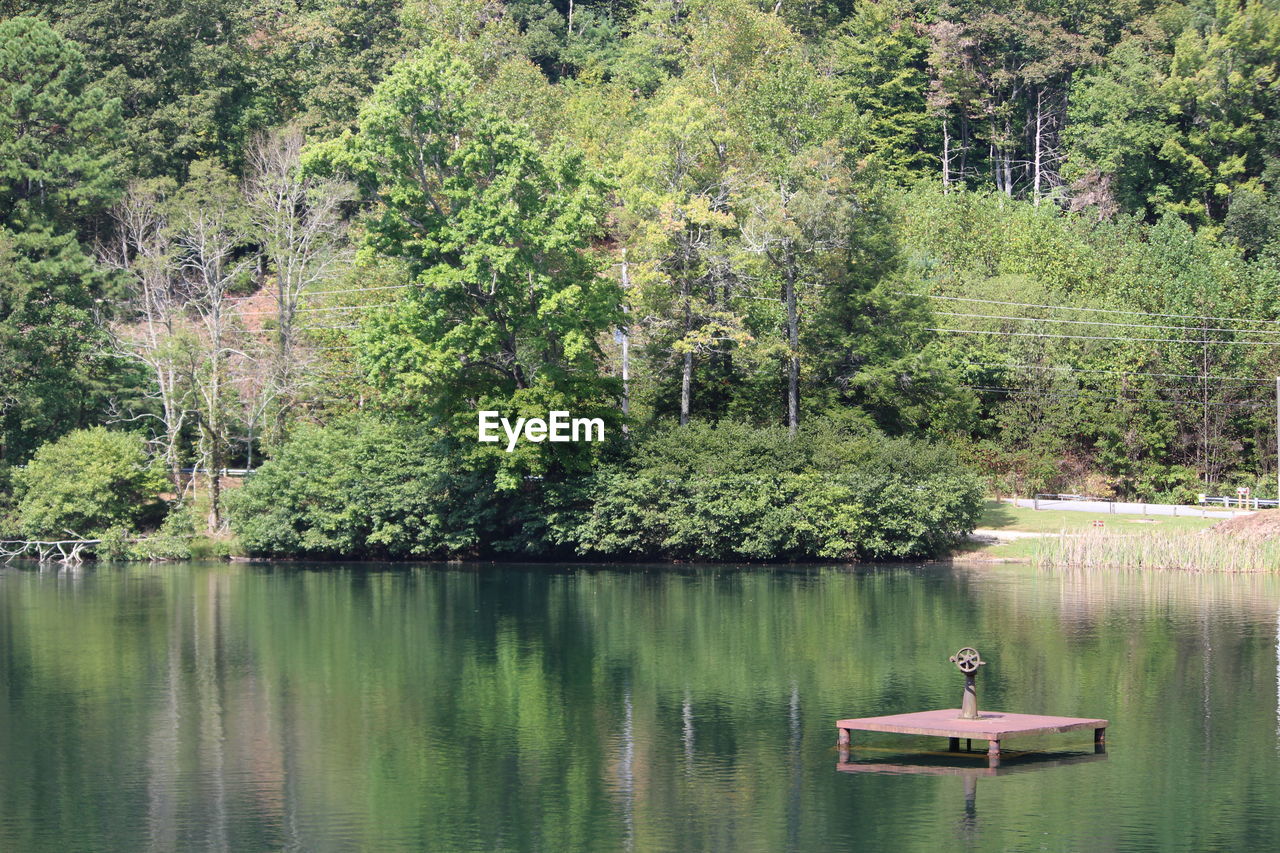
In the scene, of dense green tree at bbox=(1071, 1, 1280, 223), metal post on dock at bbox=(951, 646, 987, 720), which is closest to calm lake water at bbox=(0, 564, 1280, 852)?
metal post on dock at bbox=(951, 646, 987, 720)

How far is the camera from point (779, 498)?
192 feet

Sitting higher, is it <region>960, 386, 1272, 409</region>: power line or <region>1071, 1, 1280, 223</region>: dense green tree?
<region>1071, 1, 1280, 223</region>: dense green tree

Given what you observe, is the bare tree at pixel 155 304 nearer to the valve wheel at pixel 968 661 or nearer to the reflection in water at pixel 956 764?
the reflection in water at pixel 956 764

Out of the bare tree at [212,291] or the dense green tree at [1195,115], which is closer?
the bare tree at [212,291]

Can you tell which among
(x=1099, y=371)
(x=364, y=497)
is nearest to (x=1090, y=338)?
(x=1099, y=371)

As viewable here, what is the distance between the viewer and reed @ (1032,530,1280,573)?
174ft

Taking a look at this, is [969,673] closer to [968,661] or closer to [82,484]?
[968,661]

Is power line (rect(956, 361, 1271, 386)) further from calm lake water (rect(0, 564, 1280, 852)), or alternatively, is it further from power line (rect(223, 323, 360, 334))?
power line (rect(223, 323, 360, 334))

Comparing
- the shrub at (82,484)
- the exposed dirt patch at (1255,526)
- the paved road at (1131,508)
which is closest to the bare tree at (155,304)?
the shrub at (82,484)

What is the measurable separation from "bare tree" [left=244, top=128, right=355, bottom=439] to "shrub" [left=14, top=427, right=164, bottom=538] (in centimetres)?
623

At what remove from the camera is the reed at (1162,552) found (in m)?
53.1

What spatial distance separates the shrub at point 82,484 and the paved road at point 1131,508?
3445 cm

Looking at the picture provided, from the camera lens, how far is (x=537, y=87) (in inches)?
3406

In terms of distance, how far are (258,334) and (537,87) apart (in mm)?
21614
